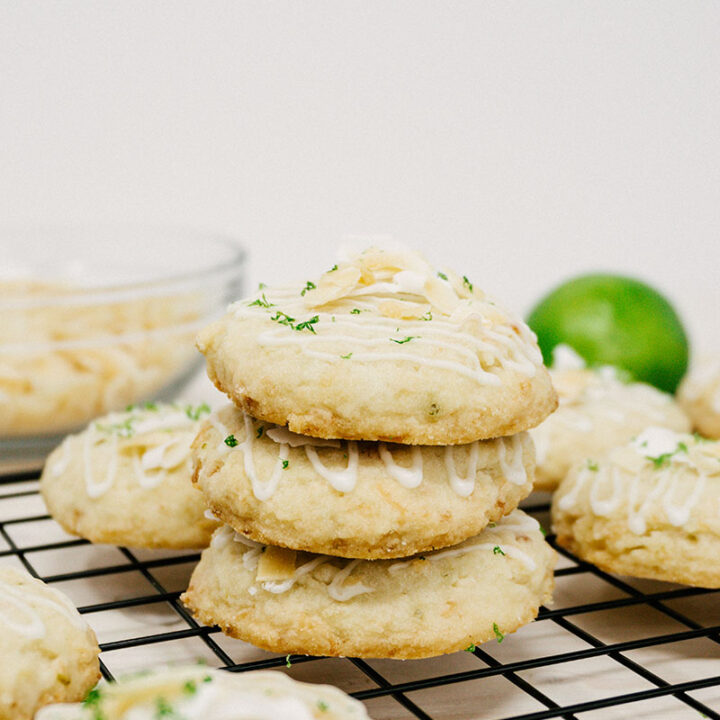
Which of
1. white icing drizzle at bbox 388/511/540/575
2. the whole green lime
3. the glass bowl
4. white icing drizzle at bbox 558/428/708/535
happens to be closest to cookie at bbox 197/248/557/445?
white icing drizzle at bbox 388/511/540/575

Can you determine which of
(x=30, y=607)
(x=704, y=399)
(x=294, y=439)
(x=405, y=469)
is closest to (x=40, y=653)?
(x=30, y=607)

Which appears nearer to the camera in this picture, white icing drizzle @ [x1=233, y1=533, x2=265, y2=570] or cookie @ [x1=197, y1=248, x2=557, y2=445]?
cookie @ [x1=197, y1=248, x2=557, y2=445]

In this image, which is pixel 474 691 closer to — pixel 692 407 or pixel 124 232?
pixel 692 407

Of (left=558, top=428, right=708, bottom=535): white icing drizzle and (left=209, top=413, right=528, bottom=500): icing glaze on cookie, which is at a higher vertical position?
(left=209, top=413, right=528, bottom=500): icing glaze on cookie

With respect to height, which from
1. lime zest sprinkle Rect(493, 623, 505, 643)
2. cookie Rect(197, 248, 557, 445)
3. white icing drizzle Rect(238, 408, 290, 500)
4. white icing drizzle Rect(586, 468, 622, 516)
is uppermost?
cookie Rect(197, 248, 557, 445)

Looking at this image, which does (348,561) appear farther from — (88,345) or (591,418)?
(88,345)

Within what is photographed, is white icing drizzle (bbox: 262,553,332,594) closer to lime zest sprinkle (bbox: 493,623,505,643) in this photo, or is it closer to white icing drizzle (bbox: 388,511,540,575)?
white icing drizzle (bbox: 388,511,540,575)

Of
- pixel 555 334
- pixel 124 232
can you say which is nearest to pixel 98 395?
pixel 124 232
